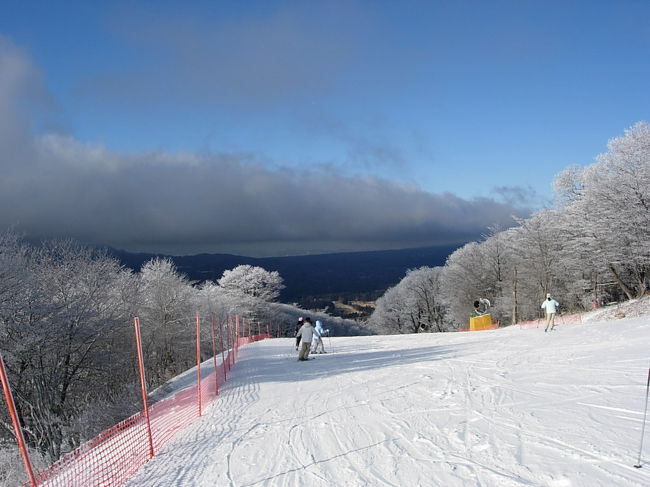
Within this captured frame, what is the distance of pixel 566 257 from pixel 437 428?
3707 centimetres

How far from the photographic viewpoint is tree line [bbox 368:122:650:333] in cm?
3066

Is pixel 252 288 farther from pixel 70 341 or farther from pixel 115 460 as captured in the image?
pixel 115 460

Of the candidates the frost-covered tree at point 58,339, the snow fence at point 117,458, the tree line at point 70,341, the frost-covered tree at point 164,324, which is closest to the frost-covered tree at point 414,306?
the frost-covered tree at point 164,324

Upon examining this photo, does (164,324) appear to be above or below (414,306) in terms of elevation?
above

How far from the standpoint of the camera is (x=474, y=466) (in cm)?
567

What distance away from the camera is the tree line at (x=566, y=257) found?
30.7 m

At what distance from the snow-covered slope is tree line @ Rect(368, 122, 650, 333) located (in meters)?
20.2

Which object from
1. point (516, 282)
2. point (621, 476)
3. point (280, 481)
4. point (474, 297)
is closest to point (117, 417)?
point (280, 481)

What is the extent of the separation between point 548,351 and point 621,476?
33.4 feet

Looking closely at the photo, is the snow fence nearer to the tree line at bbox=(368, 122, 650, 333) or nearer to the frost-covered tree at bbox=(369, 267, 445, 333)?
the tree line at bbox=(368, 122, 650, 333)

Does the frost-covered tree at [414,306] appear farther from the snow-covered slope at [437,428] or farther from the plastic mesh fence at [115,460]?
the plastic mesh fence at [115,460]

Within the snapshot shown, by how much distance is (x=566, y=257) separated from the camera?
→ 38938 millimetres

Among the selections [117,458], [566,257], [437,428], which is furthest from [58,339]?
[566,257]

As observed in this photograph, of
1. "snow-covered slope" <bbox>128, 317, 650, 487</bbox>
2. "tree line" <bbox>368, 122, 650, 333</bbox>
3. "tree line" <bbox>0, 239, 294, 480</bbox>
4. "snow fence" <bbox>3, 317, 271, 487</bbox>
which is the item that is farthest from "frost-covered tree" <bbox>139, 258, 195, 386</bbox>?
"tree line" <bbox>368, 122, 650, 333</bbox>
